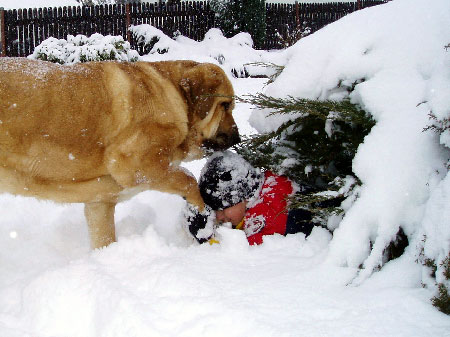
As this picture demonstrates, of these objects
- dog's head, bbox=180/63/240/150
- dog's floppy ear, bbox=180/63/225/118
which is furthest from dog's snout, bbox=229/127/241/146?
dog's floppy ear, bbox=180/63/225/118

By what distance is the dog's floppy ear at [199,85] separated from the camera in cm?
329

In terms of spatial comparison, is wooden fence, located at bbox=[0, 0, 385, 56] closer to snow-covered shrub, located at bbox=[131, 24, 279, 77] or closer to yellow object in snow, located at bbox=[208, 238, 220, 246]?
snow-covered shrub, located at bbox=[131, 24, 279, 77]

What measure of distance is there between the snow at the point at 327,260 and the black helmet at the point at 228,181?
0.37 m

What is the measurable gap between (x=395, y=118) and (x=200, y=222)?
1.63 metres

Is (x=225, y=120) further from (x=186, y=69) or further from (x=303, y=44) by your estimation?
(x=303, y=44)

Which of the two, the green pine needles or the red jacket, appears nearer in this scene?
the green pine needles

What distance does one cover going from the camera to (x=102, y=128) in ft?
9.66

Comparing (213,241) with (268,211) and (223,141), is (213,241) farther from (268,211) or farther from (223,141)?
(223,141)

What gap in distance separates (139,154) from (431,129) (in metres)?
1.91

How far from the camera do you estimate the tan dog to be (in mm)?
2777

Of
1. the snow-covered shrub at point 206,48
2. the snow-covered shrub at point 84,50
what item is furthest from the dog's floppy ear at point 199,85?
the snow-covered shrub at point 206,48

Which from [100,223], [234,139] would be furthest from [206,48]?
[100,223]

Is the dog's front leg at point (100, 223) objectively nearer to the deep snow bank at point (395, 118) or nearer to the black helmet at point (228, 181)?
the black helmet at point (228, 181)

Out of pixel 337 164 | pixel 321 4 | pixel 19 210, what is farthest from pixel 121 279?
pixel 321 4
